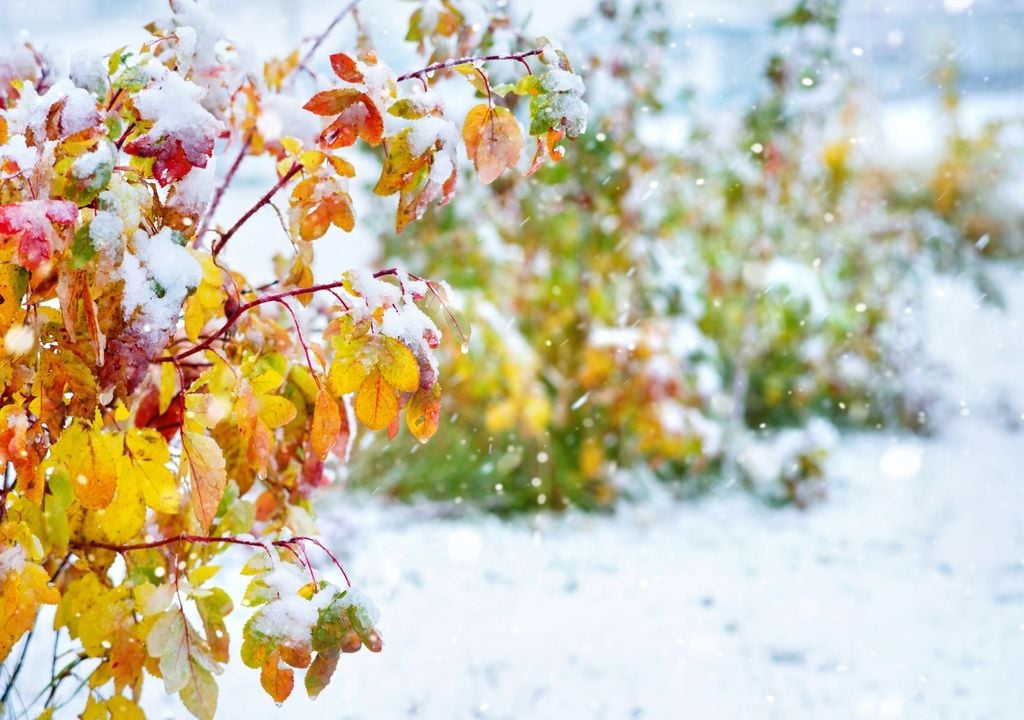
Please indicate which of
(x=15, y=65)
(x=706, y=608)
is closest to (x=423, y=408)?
(x=15, y=65)

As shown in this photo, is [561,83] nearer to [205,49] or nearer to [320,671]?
[205,49]

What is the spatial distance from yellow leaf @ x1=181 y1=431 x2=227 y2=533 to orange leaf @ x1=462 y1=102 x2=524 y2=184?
0.39 m

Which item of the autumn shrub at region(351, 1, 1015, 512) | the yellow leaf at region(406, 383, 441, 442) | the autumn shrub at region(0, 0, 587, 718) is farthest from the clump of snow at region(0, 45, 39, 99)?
the autumn shrub at region(351, 1, 1015, 512)

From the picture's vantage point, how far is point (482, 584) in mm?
2301

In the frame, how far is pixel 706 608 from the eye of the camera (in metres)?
2.14

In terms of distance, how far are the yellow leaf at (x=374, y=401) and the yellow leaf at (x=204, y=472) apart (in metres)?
0.15

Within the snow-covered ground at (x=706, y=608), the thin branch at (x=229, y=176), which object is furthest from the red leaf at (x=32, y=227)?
the snow-covered ground at (x=706, y=608)

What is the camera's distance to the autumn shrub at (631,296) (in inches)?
111

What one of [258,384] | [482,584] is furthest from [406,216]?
A: [482,584]

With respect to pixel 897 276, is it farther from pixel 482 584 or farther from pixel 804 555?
pixel 482 584

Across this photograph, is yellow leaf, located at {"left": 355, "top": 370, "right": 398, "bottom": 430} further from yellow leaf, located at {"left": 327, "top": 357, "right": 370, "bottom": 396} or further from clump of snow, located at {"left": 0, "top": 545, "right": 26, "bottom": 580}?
clump of snow, located at {"left": 0, "top": 545, "right": 26, "bottom": 580}

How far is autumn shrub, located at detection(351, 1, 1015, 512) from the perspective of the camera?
2.83 metres

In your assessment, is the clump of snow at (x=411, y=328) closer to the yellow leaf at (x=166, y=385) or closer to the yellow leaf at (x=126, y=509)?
the yellow leaf at (x=126, y=509)

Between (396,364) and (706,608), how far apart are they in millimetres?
1604
